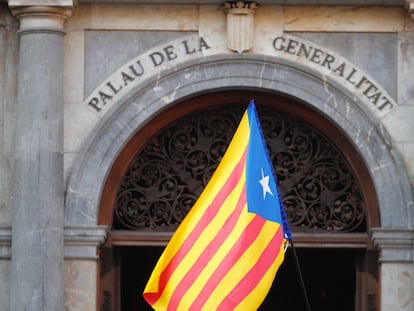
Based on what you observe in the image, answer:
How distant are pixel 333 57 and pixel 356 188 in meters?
1.34

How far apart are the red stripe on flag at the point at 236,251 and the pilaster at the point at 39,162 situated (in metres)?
3.02

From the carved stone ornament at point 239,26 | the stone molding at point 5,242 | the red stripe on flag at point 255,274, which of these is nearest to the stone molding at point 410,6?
the carved stone ornament at point 239,26

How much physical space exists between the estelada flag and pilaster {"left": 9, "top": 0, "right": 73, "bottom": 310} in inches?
99.5

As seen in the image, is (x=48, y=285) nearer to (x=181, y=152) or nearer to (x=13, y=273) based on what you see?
(x=13, y=273)

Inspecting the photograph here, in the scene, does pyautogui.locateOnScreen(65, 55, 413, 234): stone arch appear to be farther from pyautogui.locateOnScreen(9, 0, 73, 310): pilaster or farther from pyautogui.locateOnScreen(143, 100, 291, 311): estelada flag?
pyautogui.locateOnScreen(143, 100, 291, 311): estelada flag

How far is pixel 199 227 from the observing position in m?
15.6

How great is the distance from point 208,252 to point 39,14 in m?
3.92

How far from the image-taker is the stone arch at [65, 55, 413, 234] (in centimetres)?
1858

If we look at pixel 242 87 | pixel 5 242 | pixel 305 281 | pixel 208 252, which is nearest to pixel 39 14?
pixel 242 87

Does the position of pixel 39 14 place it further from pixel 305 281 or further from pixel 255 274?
pixel 305 281

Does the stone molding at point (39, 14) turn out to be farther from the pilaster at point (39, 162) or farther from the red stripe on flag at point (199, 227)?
the red stripe on flag at point (199, 227)

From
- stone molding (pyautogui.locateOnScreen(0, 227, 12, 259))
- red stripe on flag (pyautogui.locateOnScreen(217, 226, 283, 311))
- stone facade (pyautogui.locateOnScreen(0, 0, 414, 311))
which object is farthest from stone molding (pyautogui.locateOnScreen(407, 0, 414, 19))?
stone molding (pyautogui.locateOnScreen(0, 227, 12, 259))

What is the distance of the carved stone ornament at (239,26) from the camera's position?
18641 millimetres

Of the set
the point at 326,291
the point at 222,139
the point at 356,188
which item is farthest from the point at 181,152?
the point at 326,291
